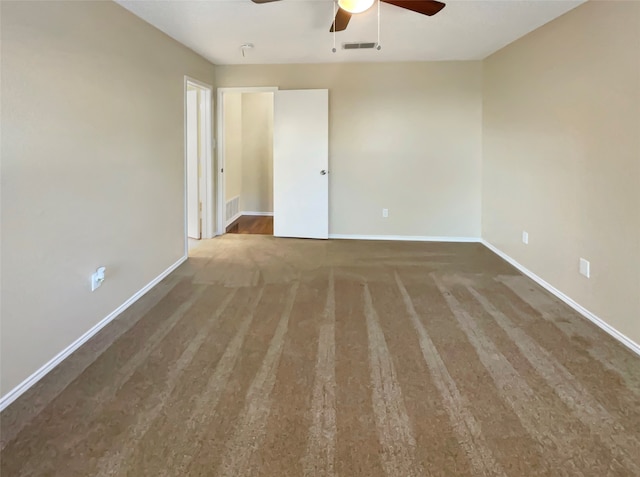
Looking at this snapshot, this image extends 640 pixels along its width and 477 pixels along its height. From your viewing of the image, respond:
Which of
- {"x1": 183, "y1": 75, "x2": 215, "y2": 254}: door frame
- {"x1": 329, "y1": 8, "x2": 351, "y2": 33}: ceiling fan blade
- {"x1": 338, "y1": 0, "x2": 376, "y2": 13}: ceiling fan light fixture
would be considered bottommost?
{"x1": 183, "y1": 75, "x2": 215, "y2": 254}: door frame

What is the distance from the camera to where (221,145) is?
554 centimetres

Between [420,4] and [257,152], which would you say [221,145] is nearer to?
[257,152]

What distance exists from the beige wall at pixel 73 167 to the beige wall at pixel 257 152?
12.0ft

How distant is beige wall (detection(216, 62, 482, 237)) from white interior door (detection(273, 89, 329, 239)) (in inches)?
6.1

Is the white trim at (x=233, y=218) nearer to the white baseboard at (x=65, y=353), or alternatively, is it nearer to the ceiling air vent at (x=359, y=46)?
the white baseboard at (x=65, y=353)

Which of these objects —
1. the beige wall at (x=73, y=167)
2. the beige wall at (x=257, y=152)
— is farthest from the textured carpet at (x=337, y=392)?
the beige wall at (x=257, y=152)

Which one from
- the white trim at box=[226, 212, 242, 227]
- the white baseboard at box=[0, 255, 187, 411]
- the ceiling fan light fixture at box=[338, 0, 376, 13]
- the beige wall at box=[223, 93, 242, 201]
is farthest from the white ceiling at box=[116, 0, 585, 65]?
the white trim at box=[226, 212, 242, 227]

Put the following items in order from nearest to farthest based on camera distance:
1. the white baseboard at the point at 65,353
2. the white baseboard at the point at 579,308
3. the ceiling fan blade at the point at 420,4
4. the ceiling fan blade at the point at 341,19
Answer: the white baseboard at the point at 65,353, the white baseboard at the point at 579,308, the ceiling fan blade at the point at 420,4, the ceiling fan blade at the point at 341,19

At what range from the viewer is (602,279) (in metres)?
2.81

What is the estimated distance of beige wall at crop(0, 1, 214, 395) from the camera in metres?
1.98

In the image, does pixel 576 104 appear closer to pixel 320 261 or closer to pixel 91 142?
pixel 320 261

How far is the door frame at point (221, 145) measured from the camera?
17.5 feet

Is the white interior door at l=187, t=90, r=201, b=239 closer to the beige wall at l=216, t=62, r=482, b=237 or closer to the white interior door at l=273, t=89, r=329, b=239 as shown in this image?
the beige wall at l=216, t=62, r=482, b=237

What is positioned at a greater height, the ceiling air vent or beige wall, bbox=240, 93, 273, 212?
the ceiling air vent
